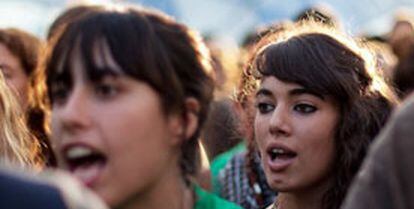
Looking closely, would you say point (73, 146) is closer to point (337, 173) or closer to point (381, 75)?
point (337, 173)

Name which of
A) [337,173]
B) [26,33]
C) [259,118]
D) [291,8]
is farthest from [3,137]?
[291,8]

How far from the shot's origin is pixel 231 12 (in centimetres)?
1413

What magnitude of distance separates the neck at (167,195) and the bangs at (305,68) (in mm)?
1132

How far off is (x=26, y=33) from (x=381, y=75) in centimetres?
243

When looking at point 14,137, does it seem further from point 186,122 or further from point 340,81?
point 186,122

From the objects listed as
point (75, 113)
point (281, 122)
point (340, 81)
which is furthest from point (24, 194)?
point (340, 81)

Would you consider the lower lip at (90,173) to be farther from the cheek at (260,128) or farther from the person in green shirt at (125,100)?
the cheek at (260,128)

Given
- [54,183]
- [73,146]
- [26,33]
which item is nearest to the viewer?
[54,183]

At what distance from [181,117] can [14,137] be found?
4.57ft

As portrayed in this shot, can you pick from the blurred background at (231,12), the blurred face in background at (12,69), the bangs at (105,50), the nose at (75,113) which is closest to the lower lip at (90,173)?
the nose at (75,113)

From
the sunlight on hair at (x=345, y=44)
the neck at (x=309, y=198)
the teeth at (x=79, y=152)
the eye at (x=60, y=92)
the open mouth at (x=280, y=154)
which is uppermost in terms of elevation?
the sunlight on hair at (x=345, y=44)

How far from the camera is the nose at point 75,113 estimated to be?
2.99m

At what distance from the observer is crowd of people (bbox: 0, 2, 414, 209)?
106 inches

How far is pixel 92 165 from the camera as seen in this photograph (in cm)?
304
